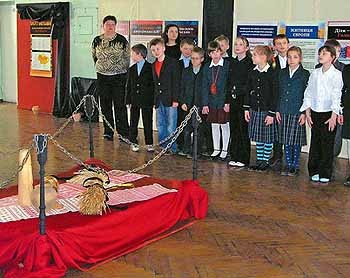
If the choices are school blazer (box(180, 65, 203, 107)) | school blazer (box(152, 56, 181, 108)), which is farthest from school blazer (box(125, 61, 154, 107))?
school blazer (box(180, 65, 203, 107))

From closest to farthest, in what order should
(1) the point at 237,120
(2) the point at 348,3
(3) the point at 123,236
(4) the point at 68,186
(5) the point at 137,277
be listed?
(5) the point at 137,277, (3) the point at 123,236, (4) the point at 68,186, (1) the point at 237,120, (2) the point at 348,3

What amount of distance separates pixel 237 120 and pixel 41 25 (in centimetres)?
572

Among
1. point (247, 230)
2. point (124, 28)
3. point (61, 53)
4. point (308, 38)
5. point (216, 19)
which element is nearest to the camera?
point (247, 230)

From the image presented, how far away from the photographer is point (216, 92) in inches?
252

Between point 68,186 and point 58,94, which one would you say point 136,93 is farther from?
point 58,94

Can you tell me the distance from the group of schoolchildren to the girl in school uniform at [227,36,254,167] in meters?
0.01

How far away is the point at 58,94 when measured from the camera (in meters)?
10.3

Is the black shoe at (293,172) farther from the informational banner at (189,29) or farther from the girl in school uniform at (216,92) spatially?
the informational banner at (189,29)

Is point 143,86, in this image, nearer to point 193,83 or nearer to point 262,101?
point 193,83

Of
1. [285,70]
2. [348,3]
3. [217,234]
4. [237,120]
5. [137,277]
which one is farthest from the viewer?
[348,3]

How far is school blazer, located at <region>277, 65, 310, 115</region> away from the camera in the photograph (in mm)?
5781

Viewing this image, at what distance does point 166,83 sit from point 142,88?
359mm

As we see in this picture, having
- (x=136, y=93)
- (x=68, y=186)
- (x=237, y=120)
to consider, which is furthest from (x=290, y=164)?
(x=68, y=186)

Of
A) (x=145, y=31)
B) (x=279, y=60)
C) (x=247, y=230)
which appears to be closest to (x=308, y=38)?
(x=279, y=60)
